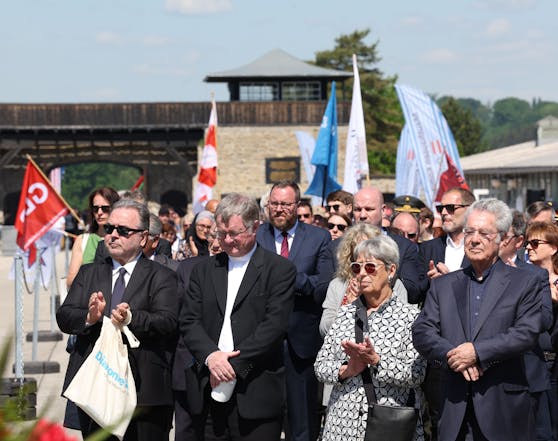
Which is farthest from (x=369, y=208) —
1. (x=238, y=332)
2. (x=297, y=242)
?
(x=238, y=332)

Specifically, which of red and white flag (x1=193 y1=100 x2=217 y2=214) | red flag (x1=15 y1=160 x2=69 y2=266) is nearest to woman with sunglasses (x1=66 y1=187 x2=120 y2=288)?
red flag (x1=15 y1=160 x2=69 y2=266)

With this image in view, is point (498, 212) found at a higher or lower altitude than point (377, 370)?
higher

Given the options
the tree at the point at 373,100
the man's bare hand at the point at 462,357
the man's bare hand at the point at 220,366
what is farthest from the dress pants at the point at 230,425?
the tree at the point at 373,100

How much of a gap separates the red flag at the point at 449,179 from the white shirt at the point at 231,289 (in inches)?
350

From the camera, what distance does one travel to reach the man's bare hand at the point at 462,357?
18.5 feet

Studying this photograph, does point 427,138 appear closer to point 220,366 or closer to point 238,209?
point 238,209

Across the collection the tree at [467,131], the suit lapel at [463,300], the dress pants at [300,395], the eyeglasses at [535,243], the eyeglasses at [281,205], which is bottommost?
the dress pants at [300,395]

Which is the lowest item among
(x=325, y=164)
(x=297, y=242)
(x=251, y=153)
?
(x=297, y=242)

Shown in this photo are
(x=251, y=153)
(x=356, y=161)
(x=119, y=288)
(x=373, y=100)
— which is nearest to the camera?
(x=119, y=288)

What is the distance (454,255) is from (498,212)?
2254 millimetres

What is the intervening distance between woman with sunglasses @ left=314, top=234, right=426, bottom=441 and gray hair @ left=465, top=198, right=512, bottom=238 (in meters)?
0.48

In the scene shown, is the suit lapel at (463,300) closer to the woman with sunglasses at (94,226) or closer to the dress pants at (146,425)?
the dress pants at (146,425)

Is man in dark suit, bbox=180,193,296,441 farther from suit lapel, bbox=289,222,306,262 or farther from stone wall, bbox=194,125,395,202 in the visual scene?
stone wall, bbox=194,125,395,202

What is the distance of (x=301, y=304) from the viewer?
25.4ft
